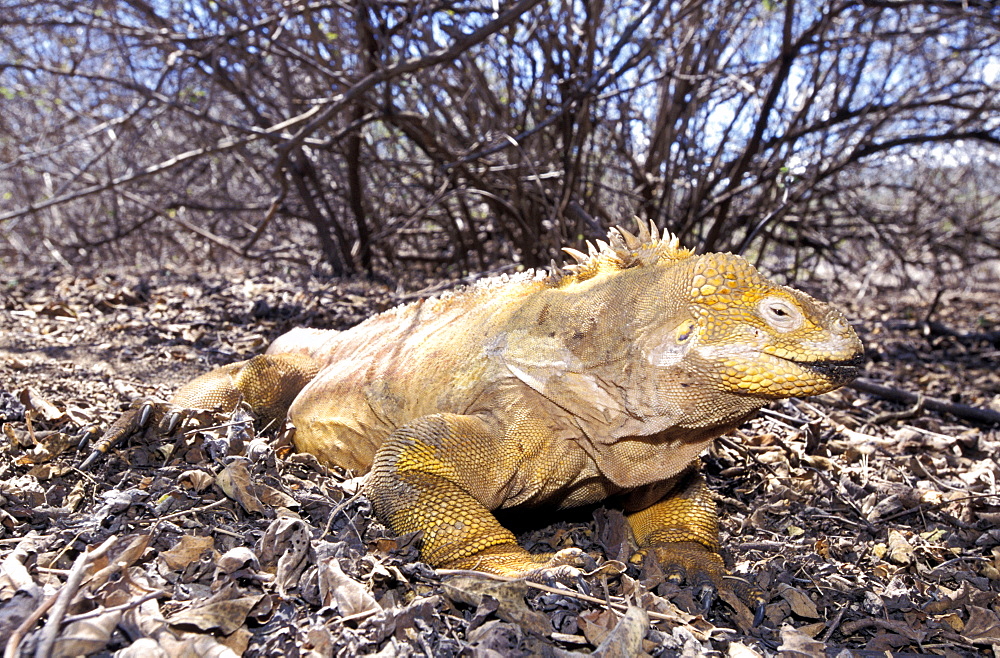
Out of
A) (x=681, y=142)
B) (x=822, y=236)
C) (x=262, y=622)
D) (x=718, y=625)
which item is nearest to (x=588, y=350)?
(x=718, y=625)

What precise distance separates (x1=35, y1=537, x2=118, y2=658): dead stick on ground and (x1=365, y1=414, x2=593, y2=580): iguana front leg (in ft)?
3.75

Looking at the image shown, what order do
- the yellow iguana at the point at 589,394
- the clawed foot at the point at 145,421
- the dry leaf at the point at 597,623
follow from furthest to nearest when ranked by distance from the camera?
the clawed foot at the point at 145,421, the yellow iguana at the point at 589,394, the dry leaf at the point at 597,623

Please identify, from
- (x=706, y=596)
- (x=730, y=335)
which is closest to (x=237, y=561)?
(x=706, y=596)

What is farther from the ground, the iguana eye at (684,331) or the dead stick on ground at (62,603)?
the iguana eye at (684,331)

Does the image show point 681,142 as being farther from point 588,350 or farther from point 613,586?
point 613,586

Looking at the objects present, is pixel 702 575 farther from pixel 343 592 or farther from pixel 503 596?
pixel 343 592

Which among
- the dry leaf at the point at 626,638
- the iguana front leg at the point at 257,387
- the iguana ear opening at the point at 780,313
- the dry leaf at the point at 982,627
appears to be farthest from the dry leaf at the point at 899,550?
the iguana front leg at the point at 257,387

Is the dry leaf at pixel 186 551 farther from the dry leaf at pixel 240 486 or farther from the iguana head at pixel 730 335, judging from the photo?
Result: the iguana head at pixel 730 335

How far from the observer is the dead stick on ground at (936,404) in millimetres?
5762

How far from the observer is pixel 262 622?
7.62 ft

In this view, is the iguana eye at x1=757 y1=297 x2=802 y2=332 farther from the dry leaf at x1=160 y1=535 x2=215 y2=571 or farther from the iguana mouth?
the dry leaf at x1=160 y1=535 x2=215 y2=571

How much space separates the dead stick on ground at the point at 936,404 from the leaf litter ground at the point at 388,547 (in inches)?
5.0

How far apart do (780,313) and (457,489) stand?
1500mm

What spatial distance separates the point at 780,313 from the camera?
296 centimetres
